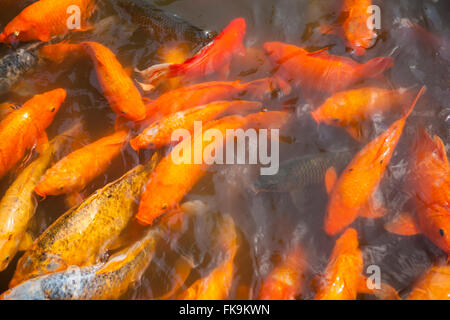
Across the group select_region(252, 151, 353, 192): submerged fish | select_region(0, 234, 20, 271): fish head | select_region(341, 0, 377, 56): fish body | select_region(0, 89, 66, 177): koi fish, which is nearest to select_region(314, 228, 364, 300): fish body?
select_region(252, 151, 353, 192): submerged fish

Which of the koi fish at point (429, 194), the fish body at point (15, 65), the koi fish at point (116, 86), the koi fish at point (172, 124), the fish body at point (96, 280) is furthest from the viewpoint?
the fish body at point (15, 65)

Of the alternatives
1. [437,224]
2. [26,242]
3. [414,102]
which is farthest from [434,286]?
[26,242]

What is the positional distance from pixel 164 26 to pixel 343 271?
10.4ft

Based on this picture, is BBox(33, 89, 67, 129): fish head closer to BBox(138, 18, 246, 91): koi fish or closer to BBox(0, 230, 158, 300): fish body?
BBox(138, 18, 246, 91): koi fish

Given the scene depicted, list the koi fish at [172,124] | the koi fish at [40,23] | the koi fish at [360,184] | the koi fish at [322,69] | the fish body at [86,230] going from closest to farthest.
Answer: the fish body at [86,230] < the koi fish at [360,184] < the koi fish at [172,124] < the koi fish at [322,69] < the koi fish at [40,23]

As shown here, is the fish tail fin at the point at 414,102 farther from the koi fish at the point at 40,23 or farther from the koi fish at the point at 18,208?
the koi fish at the point at 40,23

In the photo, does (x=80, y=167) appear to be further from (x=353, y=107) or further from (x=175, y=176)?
(x=353, y=107)

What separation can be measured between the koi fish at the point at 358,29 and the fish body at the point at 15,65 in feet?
11.4

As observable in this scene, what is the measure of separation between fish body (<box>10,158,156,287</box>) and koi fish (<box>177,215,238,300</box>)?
32.2 inches

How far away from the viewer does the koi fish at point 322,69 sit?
11.5 feet

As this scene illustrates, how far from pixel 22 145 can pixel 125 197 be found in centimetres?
A: 116

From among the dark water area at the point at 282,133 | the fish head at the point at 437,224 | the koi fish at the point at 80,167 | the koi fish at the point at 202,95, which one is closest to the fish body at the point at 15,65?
the dark water area at the point at 282,133

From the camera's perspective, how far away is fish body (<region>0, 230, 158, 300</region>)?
241 cm

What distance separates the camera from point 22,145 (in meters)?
3.18
